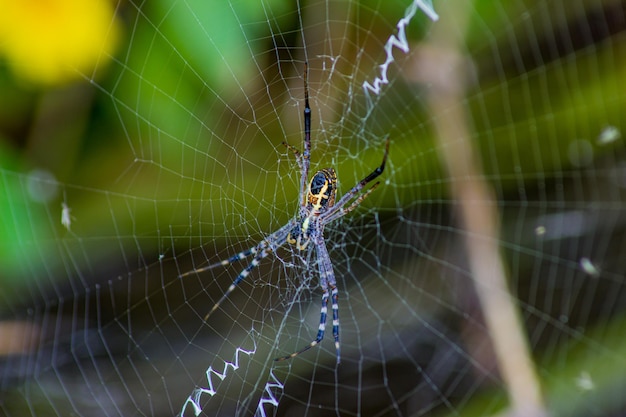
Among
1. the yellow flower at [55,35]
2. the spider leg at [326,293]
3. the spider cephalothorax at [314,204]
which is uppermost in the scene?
the yellow flower at [55,35]

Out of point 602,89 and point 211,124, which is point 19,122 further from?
point 602,89

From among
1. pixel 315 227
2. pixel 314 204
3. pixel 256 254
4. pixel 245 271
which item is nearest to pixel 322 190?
pixel 314 204

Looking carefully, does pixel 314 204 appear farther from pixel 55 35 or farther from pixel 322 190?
pixel 55 35

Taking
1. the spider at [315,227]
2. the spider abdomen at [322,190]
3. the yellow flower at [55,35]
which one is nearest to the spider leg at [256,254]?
the spider at [315,227]

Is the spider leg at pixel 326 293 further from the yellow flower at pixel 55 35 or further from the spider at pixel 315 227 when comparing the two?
the yellow flower at pixel 55 35

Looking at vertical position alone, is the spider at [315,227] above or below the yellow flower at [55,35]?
below

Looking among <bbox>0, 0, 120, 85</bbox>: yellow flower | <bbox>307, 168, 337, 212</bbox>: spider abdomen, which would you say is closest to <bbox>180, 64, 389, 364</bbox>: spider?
<bbox>307, 168, 337, 212</bbox>: spider abdomen

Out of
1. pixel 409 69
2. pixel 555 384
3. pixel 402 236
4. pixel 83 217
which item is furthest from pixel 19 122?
pixel 555 384
